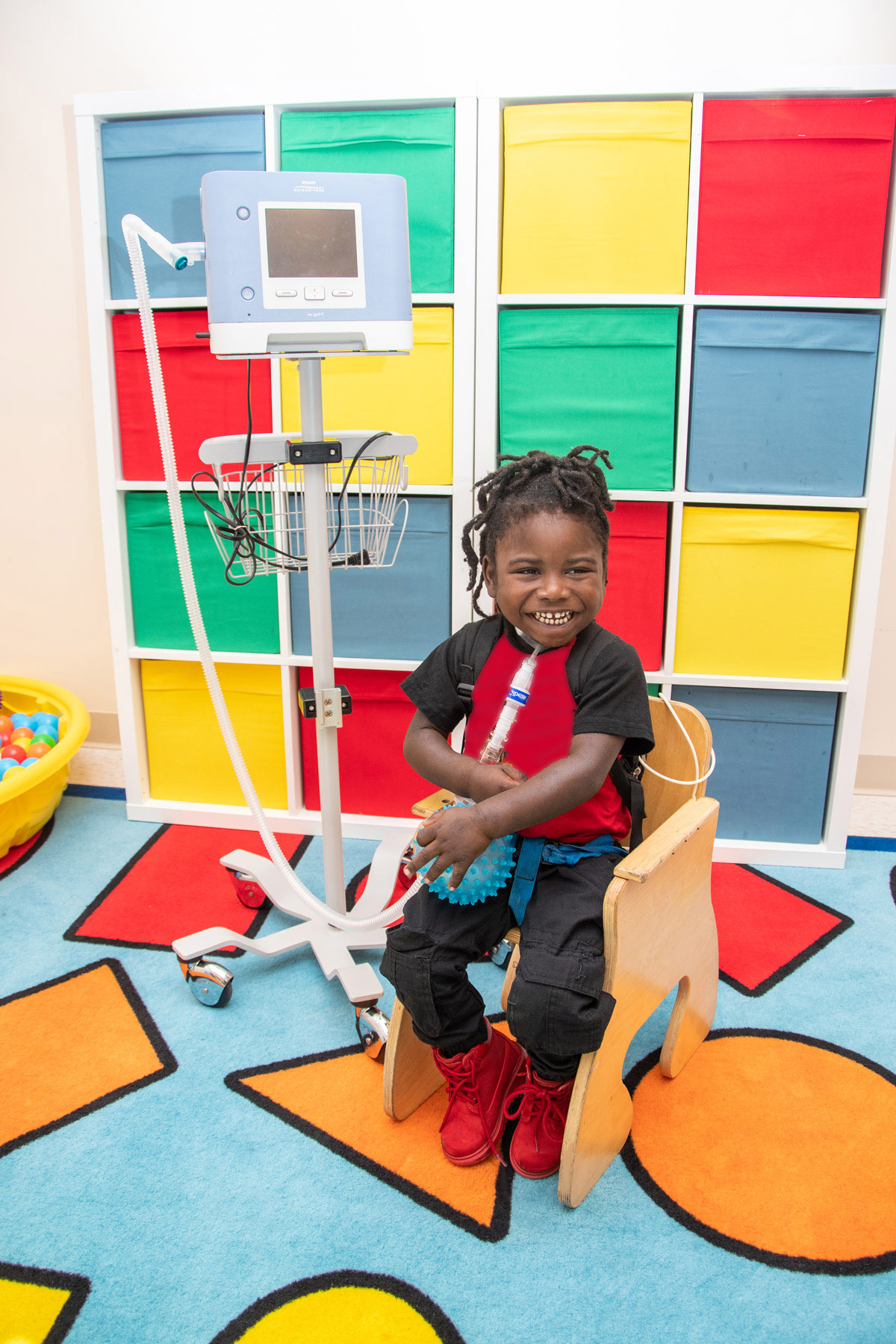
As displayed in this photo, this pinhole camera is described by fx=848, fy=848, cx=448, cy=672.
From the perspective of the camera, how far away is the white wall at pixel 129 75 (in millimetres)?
1761

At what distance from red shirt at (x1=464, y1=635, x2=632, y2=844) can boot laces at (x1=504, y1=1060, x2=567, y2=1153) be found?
0.33 metres

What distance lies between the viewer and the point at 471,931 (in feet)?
3.87

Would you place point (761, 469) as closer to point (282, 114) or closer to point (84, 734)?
point (282, 114)

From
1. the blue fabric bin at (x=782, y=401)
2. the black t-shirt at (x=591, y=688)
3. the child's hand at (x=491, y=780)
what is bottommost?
the child's hand at (x=491, y=780)

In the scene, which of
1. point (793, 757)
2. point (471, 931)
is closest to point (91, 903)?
point (471, 931)

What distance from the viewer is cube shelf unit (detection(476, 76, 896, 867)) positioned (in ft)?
5.36

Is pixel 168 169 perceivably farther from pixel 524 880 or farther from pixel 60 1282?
pixel 60 1282

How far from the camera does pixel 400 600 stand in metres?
1.93

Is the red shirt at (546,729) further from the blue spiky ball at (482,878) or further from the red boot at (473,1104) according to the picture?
the red boot at (473,1104)

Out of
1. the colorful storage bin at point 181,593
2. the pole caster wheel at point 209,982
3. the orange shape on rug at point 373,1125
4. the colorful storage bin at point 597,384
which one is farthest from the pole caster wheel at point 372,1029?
the colorful storage bin at point 597,384

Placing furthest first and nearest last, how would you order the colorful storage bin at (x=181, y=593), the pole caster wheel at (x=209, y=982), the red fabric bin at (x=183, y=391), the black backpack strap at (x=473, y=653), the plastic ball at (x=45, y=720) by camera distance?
the plastic ball at (x=45, y=720), the colorful storage bin at (x=181, y=593), the red fabric bin at (x=183, y=391), the pole caster wheel at (x=209, y=982), the black backpack strap at (x=473, y=653)

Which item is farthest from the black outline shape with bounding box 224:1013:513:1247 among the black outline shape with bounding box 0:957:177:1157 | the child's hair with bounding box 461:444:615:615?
the child's hair with bounding box 461:444:615:615

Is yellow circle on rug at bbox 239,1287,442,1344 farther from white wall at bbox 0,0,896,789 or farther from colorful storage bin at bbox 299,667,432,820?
white wall at bbox 0,0,896,789

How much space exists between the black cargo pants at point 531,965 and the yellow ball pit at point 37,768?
1.07 metres
